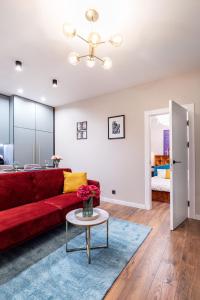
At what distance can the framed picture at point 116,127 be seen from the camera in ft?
12.6

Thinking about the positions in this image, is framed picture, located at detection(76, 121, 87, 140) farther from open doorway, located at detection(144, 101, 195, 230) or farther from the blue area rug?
the blue area rug

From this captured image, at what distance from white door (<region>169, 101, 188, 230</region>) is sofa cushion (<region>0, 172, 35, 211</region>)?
7.28 feet

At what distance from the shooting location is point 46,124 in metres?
5.00

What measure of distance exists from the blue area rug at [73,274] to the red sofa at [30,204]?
34 centimetres

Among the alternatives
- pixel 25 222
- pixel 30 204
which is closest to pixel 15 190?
pixel 30 204

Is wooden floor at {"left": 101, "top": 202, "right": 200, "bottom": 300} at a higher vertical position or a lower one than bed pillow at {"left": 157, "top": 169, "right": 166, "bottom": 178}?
lower

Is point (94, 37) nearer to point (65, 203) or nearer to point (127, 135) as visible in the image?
point (65, 203)

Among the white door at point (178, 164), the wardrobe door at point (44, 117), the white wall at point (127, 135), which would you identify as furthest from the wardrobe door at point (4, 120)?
the white door at point (178, 164)

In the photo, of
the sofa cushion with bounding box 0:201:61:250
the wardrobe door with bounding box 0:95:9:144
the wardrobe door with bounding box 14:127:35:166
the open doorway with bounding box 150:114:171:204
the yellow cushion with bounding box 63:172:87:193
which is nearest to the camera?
the sofa cushion with bounding box 0:201:61:250

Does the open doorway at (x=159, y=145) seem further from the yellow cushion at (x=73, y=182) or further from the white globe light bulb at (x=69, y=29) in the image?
the white globe light bulb at (x=69, y=29)

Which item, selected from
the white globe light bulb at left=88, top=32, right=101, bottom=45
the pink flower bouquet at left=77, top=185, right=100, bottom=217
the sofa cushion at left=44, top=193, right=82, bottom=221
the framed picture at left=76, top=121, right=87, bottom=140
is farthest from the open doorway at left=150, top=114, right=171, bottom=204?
the white globe light bulb at left=88, top=32, right=101, bottom=45

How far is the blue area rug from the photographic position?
137 centimetres

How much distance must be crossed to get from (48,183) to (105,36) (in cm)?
239

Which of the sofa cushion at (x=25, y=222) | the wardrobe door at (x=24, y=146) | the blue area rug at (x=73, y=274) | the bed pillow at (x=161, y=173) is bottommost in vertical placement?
A: the blue area rug at (x=73, y=274)
